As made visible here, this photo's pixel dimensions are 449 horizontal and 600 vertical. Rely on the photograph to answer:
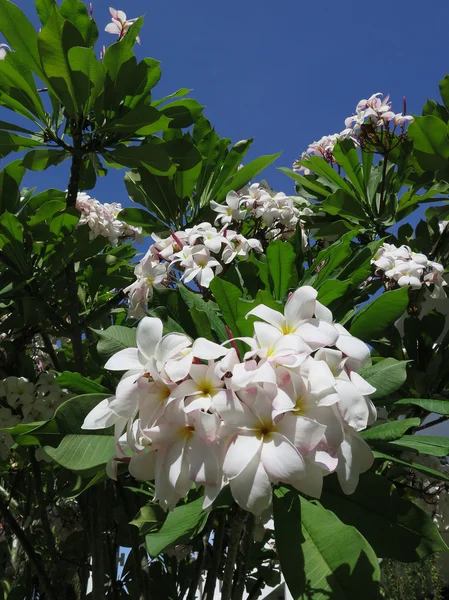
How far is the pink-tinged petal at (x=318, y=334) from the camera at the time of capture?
0.81m

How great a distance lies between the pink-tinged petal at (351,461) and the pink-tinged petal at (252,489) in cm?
13

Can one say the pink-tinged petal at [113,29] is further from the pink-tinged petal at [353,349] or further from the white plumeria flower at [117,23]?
the pink-tinged petal at [353,349]

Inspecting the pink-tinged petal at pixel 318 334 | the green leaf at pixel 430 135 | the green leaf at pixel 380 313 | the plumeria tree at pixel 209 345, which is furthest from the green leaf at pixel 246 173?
the pink-tinged petal at pixel 318 334

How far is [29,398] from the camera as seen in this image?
6.88ft

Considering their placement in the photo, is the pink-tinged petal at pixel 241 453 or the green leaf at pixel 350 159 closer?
the pink-tinged petal at pixel 241 453

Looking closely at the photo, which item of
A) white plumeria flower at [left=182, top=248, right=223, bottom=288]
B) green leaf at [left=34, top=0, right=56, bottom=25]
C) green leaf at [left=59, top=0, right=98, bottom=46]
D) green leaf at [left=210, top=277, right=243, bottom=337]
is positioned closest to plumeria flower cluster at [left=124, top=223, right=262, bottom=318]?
white plumeria flower at [left=182, top=248, right=223, bottom=288]

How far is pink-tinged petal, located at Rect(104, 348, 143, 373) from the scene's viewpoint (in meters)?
0.84

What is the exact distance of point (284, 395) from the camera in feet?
2.40

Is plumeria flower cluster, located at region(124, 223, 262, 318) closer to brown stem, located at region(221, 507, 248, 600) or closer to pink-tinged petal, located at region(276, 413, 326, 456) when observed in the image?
brown stem, located at region(221, 507, 248, 600)

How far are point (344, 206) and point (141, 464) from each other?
172cm

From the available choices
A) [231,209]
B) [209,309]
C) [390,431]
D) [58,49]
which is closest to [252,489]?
[390,431]

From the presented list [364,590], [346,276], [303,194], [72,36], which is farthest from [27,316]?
[364,590]

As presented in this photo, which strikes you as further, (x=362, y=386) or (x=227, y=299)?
(x=227, y=299)

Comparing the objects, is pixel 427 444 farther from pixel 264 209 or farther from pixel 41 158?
pixel 41 158
